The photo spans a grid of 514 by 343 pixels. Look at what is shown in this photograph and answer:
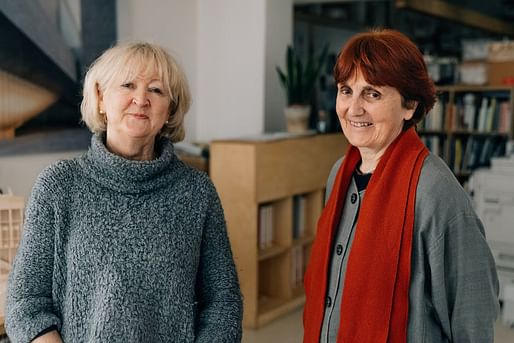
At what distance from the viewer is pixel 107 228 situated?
61.6 inches

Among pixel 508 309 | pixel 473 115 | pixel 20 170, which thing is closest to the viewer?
pixel 20 170

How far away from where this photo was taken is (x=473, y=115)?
6.09 m

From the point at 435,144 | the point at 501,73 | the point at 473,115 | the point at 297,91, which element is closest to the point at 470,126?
the point at 473,115

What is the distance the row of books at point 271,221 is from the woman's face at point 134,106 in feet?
7.70

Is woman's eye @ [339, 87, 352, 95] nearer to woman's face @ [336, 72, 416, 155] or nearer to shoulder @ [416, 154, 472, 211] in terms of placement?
woman's face @ [336, 72, 416, 155]

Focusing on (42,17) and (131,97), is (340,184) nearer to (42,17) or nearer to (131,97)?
(131,97)

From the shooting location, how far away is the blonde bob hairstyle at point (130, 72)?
161 cm

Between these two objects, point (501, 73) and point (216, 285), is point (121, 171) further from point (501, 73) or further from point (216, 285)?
point (501, 73)

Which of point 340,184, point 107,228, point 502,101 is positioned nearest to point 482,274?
point 340,184

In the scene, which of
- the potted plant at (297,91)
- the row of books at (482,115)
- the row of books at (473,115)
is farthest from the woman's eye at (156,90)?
the row of books at (482,115)

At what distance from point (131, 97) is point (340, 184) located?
64 centimetres

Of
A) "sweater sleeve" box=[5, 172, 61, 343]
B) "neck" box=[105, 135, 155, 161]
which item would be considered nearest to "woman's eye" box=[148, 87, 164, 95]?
"neck" box=[105, 135, 155, 161]

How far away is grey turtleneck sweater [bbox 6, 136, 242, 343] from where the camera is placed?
1.52 meters

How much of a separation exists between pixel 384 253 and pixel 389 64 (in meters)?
0.49
